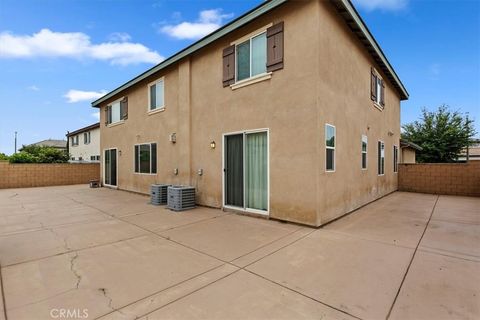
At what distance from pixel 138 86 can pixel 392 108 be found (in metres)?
12.4

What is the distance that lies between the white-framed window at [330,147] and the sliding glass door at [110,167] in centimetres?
1170

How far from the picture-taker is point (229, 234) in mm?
4770

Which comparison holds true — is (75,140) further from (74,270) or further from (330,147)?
(330,147)

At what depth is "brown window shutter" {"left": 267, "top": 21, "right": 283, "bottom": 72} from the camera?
18.6 ft

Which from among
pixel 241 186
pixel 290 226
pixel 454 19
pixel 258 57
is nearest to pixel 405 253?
pixel 290 226

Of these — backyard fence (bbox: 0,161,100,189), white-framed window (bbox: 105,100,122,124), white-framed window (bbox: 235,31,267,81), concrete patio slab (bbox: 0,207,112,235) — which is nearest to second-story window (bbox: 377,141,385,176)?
white-framed window (bbox: 235,31,267,81)

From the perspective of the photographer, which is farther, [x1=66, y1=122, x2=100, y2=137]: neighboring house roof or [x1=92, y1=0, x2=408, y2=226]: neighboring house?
[x1=66, y1=122, x2=100, y2=137]: neighboring house roof

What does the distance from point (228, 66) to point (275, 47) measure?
167 centimetres

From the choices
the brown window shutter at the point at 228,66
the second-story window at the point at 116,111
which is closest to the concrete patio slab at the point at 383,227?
the brown window shutter at the point at 228,66

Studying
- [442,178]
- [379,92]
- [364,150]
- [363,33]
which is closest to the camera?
[363,33]

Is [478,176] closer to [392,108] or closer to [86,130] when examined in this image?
[392,108]

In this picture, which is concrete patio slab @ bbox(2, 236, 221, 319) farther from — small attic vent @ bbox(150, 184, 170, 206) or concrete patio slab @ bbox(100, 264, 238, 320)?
small attic vent @ bbox(150, 184, 170, 206)

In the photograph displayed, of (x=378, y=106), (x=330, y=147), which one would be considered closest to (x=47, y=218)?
Result: (x=330, y=147)

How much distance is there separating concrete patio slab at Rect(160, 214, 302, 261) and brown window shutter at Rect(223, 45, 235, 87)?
3930mm
